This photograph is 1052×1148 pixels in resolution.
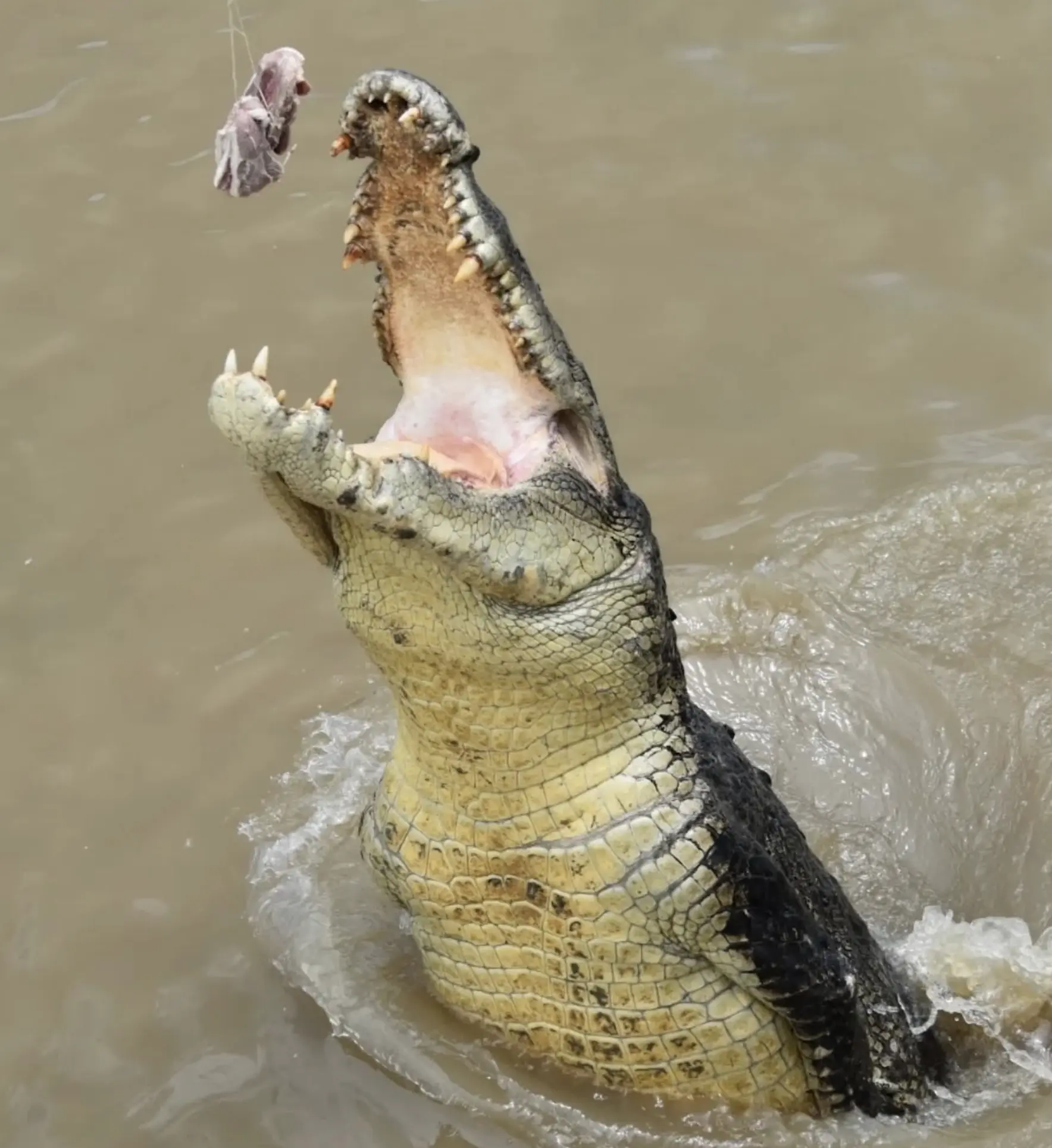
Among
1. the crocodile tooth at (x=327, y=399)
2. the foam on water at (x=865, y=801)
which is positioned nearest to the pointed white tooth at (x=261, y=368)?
the crocodile tooth at (x=327, y=399)

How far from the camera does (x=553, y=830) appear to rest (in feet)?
9.53

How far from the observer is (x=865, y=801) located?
4.39m

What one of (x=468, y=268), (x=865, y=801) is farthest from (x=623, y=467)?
(x=468, y=268)

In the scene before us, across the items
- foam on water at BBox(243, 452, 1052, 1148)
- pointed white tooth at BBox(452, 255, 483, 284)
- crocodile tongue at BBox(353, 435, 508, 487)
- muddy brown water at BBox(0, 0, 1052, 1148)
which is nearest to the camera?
pointed white tooth at BBox(452, 255, 483, 284)

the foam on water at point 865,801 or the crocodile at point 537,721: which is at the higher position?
the crocodile at point 537,721

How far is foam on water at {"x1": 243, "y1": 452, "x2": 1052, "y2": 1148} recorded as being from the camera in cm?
323

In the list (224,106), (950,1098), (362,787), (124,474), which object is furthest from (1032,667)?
(224,106)

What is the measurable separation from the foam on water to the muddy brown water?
0.01m

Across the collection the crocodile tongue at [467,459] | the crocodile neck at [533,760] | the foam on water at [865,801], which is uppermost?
the crocodile tongue at [467,459]

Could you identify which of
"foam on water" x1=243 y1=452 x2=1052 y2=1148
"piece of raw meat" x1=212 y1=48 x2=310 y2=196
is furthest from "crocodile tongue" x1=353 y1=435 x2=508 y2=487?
"foam on water" x1=243 y1=452 x2=1052 y2=1148

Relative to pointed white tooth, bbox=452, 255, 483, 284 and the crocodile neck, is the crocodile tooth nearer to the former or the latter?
pointed white tooth, bbox=452, 255, 483, 284

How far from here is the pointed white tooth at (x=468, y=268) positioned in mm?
2648

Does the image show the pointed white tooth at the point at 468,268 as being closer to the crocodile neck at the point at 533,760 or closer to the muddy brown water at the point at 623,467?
the crocodile neck at the point at 533,760

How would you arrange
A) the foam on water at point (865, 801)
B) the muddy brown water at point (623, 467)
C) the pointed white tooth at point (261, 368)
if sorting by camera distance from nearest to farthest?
1. the pointed white tooth at point (261, 368)
2. the foam on water at point (865, 801)
3. the muddy brown water at point (623, 467)
